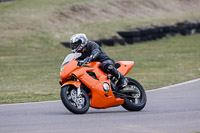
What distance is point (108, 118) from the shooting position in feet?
25.2

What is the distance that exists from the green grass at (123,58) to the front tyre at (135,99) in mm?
2589

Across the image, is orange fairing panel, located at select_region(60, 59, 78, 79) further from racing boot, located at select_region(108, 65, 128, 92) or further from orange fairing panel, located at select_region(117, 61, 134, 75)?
orange fairing panel, located at select_region(117, 61, 134, 75)

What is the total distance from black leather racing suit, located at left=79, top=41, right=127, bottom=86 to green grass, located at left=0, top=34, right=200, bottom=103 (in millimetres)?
2518

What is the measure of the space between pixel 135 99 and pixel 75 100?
1.27 meters

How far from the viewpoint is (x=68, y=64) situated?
323 inches

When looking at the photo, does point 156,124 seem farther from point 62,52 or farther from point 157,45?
point 157,45

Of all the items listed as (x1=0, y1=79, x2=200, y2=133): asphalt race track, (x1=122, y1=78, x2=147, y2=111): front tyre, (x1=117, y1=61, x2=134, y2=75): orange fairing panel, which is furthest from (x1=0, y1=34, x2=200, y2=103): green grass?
(x1=122, y1=78, x2=147, y2=111): front tyre

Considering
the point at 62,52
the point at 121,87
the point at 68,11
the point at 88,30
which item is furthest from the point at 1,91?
the point at 68,11

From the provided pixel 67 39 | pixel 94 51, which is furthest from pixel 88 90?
pixel 67 39

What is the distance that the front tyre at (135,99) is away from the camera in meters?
8.59

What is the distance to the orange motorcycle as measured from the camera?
809cm

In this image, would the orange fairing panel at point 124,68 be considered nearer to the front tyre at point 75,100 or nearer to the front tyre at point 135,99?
the front tyre at point 135,99

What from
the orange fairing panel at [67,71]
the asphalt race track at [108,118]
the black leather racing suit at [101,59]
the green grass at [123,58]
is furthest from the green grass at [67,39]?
the orange fairing panel at [67,71]

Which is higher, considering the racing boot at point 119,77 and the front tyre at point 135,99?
the racing boot at point 119,77
